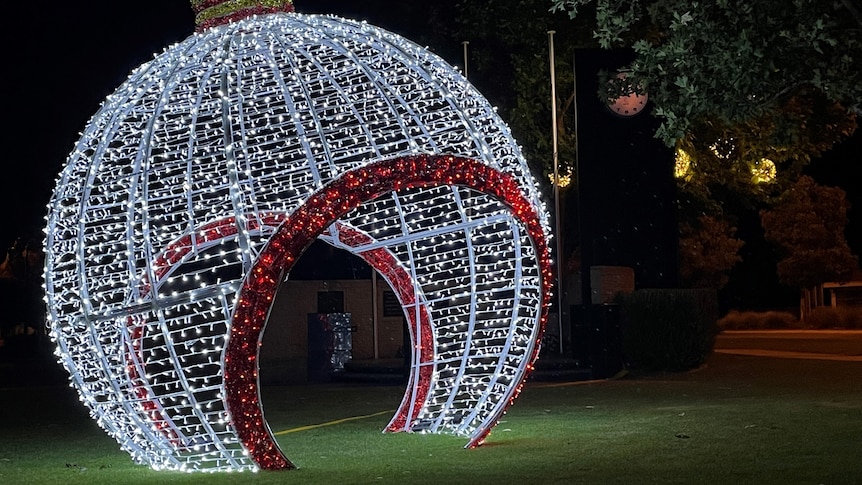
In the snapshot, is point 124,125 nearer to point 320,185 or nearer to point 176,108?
point 176,108

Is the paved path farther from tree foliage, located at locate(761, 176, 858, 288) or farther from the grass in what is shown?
tree foliage, located at locate(761, 176, 858, 288)

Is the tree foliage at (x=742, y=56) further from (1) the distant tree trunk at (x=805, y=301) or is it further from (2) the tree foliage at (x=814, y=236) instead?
(1) the distant tree trunk at (x=805, y=301)

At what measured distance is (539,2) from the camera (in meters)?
24.1

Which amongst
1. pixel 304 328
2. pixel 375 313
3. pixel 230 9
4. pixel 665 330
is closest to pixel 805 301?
pixel 375 313

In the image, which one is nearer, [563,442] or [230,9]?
[230,9]

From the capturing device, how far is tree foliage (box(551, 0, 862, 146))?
353 inches

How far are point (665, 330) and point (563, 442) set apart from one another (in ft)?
34.2

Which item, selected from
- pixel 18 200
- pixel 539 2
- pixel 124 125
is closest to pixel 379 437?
pixel 124 125

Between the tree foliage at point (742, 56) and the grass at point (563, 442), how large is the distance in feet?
7.78

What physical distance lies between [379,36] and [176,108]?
1.73 metres

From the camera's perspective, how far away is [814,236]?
45531 mm

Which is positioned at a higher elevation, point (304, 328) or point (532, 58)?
point (532, 58)

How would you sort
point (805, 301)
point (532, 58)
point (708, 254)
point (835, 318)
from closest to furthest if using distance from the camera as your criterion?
1. point (532, 58)
2. point (835, 318)
3. point (708, 254)
4. point (805, 301)

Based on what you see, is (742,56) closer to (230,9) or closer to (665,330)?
(230,9)
